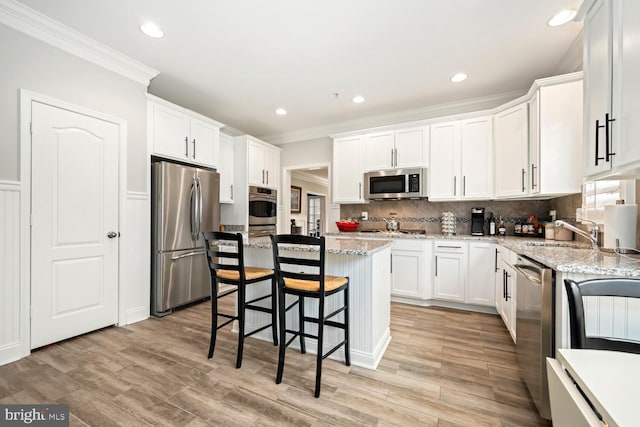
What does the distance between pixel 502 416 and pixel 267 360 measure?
1.61 metres

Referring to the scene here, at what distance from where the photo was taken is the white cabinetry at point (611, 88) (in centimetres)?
130

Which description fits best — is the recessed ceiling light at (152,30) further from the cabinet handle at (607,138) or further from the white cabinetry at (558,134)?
the white cabinetry at (558,134)

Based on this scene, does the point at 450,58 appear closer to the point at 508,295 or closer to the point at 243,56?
the point at 243,56

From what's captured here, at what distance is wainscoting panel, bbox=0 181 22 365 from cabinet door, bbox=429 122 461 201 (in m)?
4.36

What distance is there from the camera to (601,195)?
7.43 ft

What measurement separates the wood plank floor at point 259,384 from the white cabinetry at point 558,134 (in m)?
1.61

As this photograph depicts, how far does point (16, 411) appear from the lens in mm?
1629

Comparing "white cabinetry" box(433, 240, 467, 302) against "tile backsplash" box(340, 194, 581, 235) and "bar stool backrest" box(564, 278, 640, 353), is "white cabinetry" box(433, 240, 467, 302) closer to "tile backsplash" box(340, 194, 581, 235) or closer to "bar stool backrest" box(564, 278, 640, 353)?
"tile backsplash" box(340, 194, 581, 235)

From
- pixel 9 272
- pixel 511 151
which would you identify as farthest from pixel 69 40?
pixel 511 151

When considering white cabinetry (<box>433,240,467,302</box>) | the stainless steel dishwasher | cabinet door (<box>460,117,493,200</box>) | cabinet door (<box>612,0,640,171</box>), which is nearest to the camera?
cabinet door (<box>612,0,640,171</box>)

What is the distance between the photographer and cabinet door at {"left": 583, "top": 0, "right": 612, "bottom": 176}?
4.92 ft

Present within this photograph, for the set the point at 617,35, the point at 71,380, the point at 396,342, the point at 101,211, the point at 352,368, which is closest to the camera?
the point at 617,35

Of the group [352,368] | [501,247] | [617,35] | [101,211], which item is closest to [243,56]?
[101,211]

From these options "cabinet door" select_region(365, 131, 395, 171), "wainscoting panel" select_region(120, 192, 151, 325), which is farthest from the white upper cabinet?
"wainscoting panel" select_region(120, 192, 151, 325)
